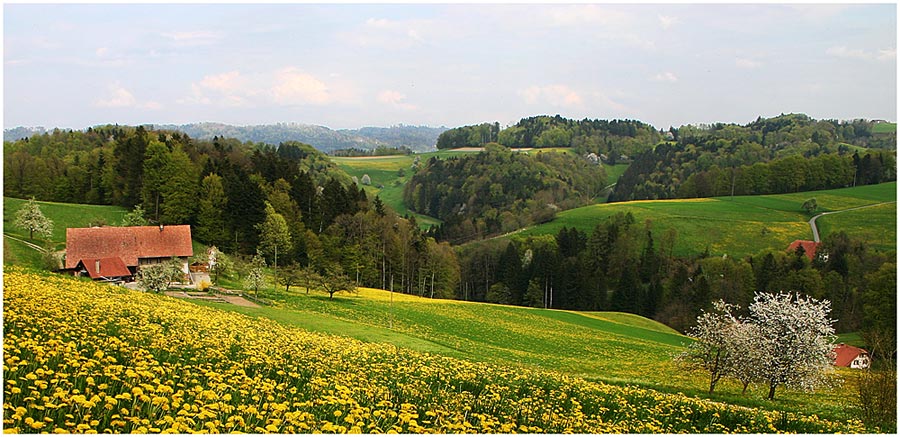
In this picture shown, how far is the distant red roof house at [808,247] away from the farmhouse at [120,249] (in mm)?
93887

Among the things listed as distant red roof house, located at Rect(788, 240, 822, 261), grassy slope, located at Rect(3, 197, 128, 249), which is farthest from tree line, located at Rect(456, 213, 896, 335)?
grassy slope, located at Rect(3, 197, 128, 249)

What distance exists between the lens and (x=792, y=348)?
26.2 meters

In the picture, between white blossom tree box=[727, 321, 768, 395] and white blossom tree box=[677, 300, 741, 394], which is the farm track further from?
white blossom tree box=[727, 321, 768, 395]

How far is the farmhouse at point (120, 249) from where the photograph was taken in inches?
1982

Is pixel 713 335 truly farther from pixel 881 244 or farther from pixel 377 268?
pixel 881 244

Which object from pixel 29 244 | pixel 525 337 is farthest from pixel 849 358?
pixel 29 244

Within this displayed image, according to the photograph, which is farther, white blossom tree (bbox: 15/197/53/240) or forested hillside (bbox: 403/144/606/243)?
forested hillside (bbox: 403/144/606/243)

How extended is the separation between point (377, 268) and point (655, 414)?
6886cm

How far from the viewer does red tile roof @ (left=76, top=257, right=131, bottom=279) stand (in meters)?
49.6

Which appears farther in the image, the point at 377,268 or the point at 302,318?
the point at 377,268

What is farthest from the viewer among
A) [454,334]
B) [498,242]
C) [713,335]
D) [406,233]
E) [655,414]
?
[498,242]

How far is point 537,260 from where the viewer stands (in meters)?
105

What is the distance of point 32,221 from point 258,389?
56.2m

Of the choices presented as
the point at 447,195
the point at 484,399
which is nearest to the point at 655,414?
the point at 484,399
